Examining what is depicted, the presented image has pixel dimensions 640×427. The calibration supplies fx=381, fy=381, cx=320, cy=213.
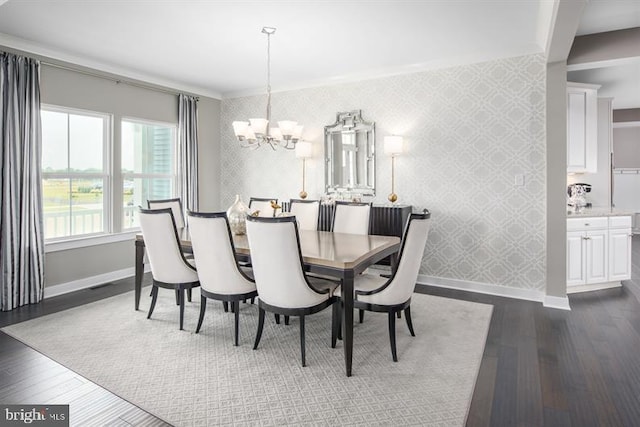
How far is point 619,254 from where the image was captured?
429cm

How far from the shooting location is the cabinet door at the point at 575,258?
4066mm

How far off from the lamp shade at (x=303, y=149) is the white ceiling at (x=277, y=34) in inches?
35.6

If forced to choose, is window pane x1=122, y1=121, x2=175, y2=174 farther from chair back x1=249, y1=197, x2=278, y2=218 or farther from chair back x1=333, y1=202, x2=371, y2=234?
chair back x1=333, y1=202, x2=371, y2=234

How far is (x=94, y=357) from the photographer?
2.67 meters

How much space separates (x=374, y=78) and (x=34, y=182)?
3.98 metres

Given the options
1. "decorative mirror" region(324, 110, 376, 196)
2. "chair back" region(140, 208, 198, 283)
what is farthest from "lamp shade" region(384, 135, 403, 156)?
"chair back" region(140, 208, 198, 283)

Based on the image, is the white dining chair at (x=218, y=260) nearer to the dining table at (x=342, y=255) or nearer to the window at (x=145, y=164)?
the dining table at (x=342, y=255)

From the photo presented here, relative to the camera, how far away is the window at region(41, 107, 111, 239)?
164 inches

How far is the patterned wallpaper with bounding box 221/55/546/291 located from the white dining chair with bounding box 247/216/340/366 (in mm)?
2349

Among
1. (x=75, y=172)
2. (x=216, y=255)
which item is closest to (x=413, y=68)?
(x=216, y=255)

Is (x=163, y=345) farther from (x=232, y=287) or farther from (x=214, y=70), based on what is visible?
(x=214, y=70)

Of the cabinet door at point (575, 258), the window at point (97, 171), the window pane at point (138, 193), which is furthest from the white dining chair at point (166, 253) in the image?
the cabinet door at point (575, 258)

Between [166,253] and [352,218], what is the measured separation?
1791 mm

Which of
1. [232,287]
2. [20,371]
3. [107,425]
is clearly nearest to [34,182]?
[20,371]
